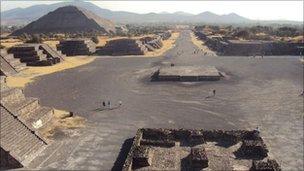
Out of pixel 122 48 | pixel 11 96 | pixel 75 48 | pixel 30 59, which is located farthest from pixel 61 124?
pixel 122 48

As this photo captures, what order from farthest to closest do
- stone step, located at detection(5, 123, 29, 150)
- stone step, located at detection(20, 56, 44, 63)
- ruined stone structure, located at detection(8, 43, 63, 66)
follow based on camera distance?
stone step, located at detection(20, 56, 44, 63), ruined stone structure, located at detection(8, 43, 63, 66), stone step, located at detection(5, 123, 29, 150)

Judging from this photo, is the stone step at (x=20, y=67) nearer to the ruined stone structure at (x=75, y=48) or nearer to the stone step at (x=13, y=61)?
the stone step at (x=13, y=61)

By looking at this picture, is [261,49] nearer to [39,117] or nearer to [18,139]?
[39,117]

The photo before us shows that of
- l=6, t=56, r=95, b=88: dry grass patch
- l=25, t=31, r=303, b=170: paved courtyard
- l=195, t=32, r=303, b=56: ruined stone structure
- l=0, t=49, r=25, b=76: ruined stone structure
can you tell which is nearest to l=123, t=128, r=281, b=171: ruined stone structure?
l=25, t=31, r=303, b=170: paved courtyard

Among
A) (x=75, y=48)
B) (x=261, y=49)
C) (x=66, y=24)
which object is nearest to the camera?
(x=75, y=48)

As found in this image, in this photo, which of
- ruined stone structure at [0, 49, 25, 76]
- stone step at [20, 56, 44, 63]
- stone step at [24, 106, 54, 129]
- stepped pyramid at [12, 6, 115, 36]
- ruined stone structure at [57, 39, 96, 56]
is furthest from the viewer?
stepped pyramid at [12, 6, 115, 36]

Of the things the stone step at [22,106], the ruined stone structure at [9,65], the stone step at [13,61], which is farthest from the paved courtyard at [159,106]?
the stone step at [13,61]

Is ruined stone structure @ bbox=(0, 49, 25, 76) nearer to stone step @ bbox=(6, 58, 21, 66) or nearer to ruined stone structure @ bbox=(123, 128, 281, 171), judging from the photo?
stone step @ bbox=(6, 58, 21, 66)
